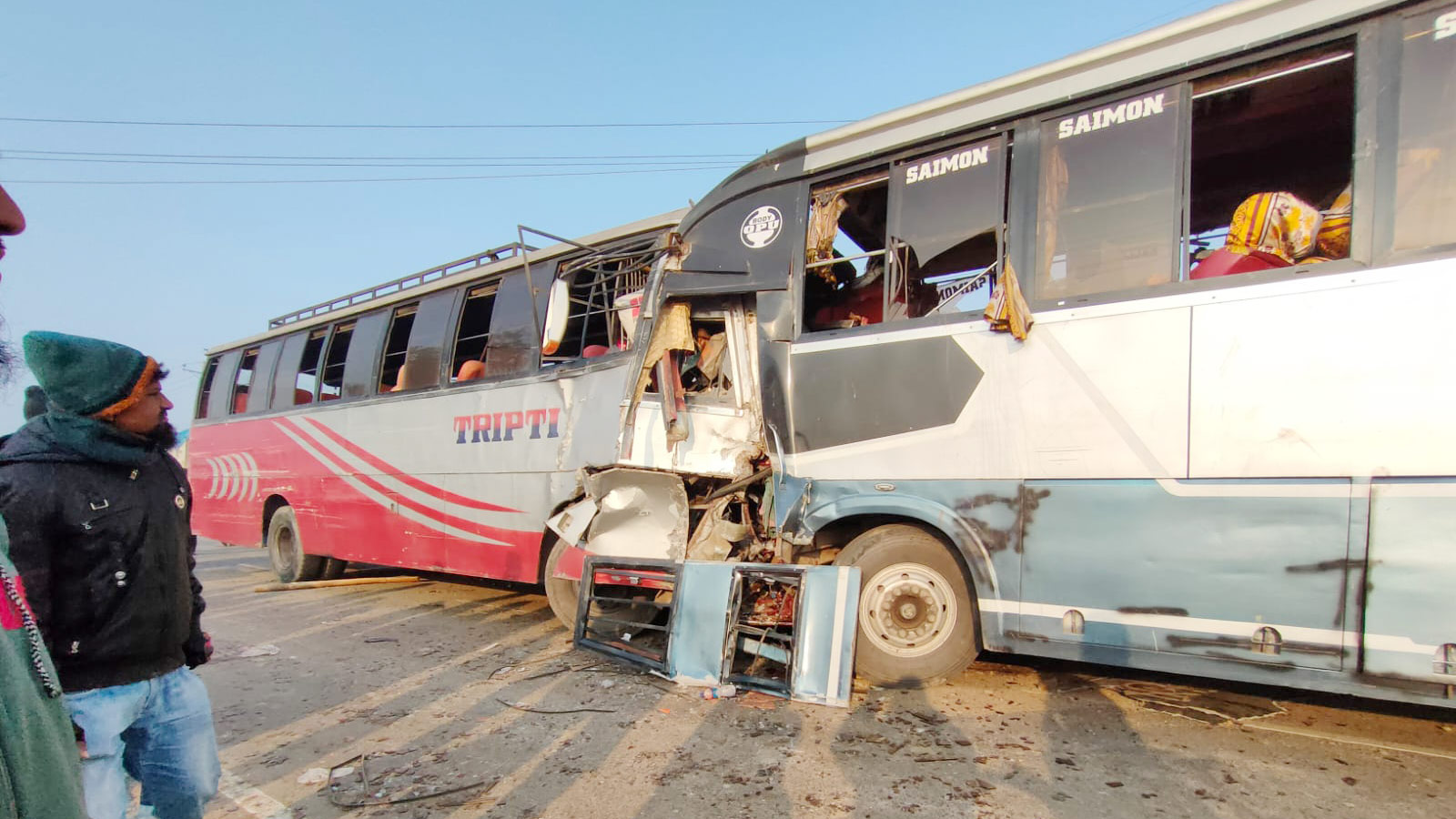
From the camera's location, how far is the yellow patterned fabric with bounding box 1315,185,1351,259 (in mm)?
3291

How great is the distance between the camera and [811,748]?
3455 millimetres

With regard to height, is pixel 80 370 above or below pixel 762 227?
below

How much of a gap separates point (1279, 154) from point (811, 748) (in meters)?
4.65

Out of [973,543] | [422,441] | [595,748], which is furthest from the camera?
[422,441]

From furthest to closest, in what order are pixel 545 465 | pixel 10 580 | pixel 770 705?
pixel 545 465 < pixel 770 705 < pixel 10 580

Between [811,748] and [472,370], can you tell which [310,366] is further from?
[811,748]

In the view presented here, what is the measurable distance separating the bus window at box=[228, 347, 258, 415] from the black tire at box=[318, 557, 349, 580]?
2944mm

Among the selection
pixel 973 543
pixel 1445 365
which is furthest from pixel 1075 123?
pixel 973 543

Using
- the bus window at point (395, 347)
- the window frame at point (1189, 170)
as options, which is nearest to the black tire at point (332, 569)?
the bus window at point (395, 347)

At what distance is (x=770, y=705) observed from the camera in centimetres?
409

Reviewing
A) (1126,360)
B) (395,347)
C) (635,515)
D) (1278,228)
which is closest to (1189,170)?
(1278,228)

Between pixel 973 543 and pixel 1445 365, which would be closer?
pixel 1445 365

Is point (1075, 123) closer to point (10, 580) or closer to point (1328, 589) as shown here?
point (1328, 589)

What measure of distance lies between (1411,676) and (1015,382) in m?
1.97
